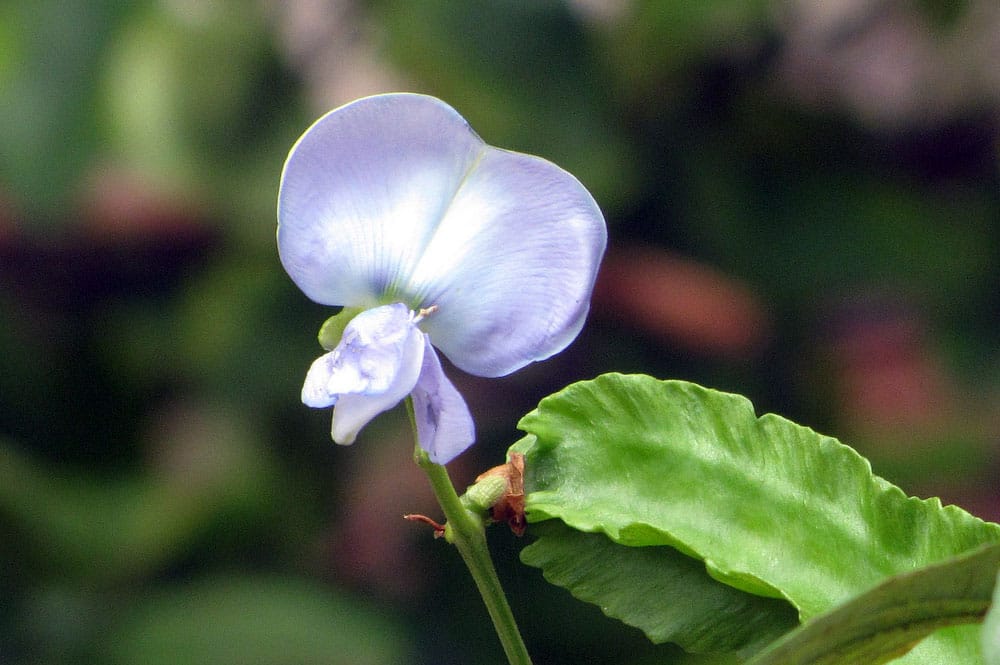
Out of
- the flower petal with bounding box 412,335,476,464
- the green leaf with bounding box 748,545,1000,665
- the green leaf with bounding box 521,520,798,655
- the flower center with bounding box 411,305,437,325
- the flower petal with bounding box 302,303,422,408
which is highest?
the flower center with bounding box 411,305,437,325

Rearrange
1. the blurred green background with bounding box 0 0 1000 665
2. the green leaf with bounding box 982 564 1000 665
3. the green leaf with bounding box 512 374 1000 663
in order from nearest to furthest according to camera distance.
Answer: the green leaf with bounding box 982 564 1000 665 < the green leaf with bounding box 512 374 1000 663 < the blurred green background with bounding box 0 0 1000 665

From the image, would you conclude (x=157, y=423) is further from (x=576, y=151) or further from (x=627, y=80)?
(x=627, y=80)

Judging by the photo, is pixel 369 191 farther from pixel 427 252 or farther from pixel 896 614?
pixel 896 614

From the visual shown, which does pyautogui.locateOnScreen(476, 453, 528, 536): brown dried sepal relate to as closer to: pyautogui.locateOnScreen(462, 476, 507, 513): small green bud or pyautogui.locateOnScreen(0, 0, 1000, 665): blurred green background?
pyautogui.locateOnScreen(462, 476, 507, 513): small green bud

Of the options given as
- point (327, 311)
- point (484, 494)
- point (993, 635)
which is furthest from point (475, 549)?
point (327, 311)

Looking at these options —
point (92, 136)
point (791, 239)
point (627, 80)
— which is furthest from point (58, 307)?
point (791, 239)

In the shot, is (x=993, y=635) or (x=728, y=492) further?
(x=728, y=492)

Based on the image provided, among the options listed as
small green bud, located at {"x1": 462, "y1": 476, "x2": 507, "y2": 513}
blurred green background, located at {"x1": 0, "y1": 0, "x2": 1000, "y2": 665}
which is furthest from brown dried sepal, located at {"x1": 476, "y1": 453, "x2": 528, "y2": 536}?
blurred green background, located at {"x1": 0, "y1": 0, "x2": 1000, "y2": 665}
